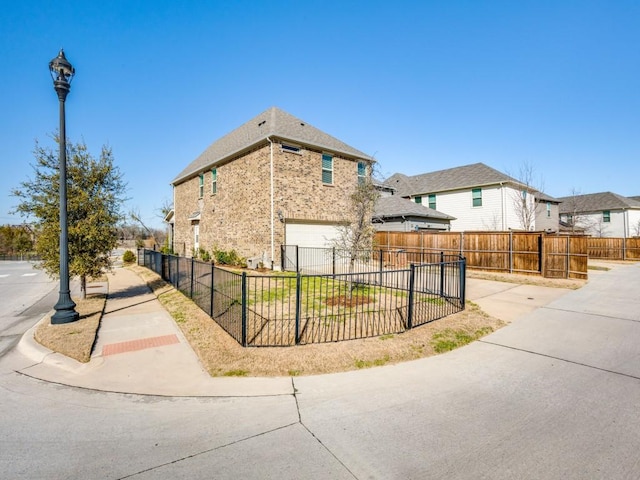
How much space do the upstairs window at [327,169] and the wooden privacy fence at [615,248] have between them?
67.8 ft

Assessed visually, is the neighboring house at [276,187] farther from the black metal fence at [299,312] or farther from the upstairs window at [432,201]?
the upstairs window at [432,201]

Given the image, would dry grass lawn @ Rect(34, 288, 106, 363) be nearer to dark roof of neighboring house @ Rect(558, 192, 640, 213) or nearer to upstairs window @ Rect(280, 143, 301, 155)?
upstairs window @ Rect(280, 143, 301, 155)

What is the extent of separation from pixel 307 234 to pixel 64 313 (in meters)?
10.6

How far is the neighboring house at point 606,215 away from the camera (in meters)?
33.9

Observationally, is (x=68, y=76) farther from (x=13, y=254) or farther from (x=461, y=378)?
(x=13, y=254)

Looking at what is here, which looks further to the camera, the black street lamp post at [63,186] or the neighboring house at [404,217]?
the neighboring house at [404,217]

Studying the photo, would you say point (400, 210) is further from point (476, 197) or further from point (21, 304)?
point (21, 304)

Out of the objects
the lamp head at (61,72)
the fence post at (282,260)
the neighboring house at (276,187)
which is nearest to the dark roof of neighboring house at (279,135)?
the neighboring house at (276,187)

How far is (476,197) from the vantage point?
25469 millimetres

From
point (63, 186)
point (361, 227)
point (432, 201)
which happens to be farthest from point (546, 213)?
point (63, 186)

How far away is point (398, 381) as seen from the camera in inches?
172

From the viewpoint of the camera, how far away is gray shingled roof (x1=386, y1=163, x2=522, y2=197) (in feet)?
82.0

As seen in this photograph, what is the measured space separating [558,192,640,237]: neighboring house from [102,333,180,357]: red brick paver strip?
40.1 metres

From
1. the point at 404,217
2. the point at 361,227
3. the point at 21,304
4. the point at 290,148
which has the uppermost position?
the point at 290,148
